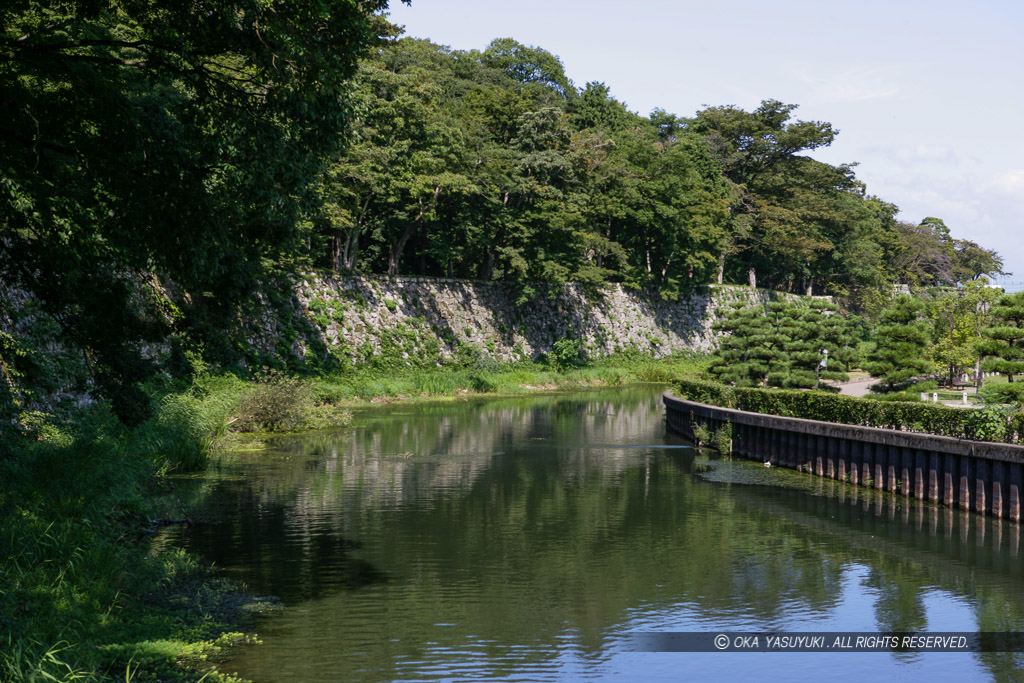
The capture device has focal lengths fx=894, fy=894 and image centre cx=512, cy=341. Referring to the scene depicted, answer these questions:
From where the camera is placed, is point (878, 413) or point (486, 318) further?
point (486, 318)

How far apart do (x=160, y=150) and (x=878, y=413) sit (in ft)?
66.5

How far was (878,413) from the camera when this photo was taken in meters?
25.4

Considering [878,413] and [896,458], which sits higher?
[878,413]

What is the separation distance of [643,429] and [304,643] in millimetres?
28143

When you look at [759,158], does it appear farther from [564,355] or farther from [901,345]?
[901,345]

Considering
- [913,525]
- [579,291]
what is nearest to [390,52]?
[579,291]

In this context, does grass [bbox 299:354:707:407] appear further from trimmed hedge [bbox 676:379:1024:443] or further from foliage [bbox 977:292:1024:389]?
foliage [bbox 977:292:1024:389]

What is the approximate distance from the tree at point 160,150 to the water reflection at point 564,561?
528 cm

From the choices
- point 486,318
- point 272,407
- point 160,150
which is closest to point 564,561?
point 160,150

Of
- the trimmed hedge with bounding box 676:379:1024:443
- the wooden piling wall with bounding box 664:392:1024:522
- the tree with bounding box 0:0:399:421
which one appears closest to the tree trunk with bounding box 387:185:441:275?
the trimmed hedge with bounding box 676:379:1024:443

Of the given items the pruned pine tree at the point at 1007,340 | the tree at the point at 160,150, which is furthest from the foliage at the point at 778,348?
the tree at the point at 160,150

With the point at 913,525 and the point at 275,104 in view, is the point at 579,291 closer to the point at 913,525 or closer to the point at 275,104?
the point at 913,525

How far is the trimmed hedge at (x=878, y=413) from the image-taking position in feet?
70.7

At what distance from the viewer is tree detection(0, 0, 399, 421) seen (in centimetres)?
1335
